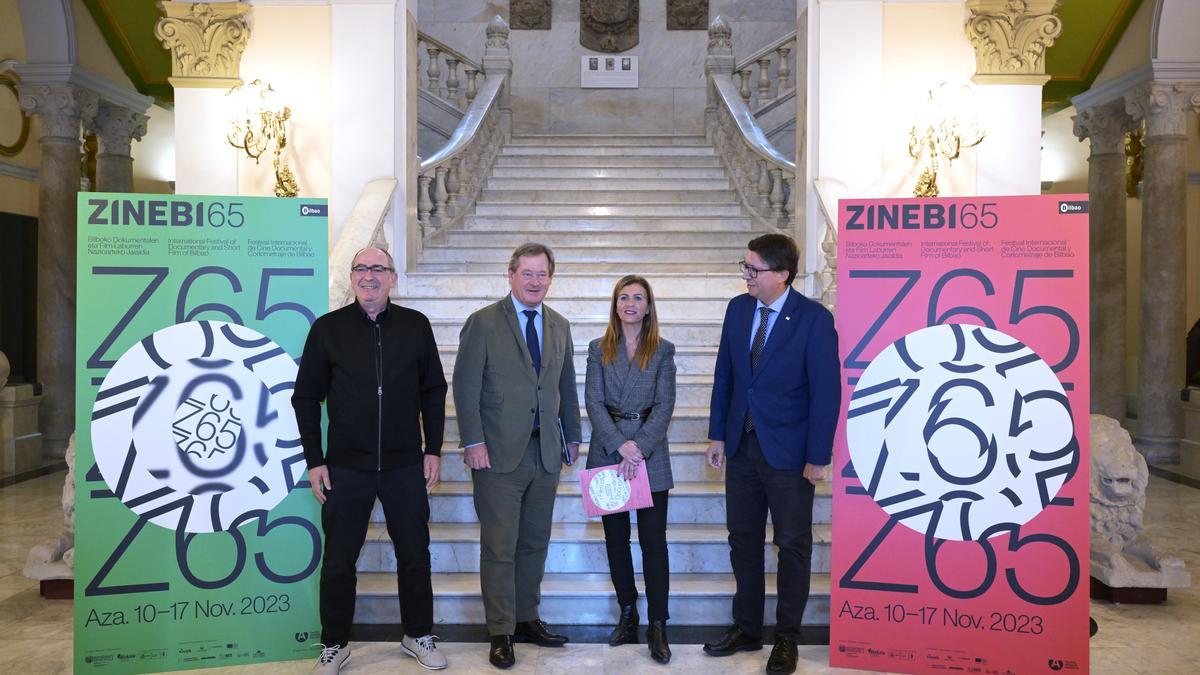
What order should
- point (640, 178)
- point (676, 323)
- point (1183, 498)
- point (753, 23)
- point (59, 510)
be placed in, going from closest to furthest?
point (676, 323) → point (59, 510) → point (1183, 498) → point (640, 178) → point (753, 23)

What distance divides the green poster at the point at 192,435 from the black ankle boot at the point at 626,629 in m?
1.27

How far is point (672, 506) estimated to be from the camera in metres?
4.80

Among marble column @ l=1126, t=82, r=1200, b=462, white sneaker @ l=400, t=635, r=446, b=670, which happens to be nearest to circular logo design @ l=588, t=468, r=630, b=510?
white sneaker @ l=400, t=635, r=446, b=670

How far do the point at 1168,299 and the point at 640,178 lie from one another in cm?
556

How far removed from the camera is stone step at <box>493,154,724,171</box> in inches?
408

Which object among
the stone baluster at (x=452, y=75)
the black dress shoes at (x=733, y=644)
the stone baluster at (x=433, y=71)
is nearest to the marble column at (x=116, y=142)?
the stone baluster at (x=433, y=71)

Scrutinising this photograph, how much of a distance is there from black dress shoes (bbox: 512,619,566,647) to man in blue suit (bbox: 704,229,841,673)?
2.14ft

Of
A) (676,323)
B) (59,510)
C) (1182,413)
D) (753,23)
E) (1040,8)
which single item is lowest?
(59,510)

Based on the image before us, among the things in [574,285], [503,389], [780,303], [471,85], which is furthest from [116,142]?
[780,303]

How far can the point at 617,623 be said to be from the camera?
4172mm

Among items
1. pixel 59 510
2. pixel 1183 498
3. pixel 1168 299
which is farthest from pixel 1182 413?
pixel 59 510

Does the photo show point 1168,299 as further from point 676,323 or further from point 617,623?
point 617,623

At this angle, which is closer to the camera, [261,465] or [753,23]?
[261,465]

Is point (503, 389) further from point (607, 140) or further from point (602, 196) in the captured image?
point (607, 140)
